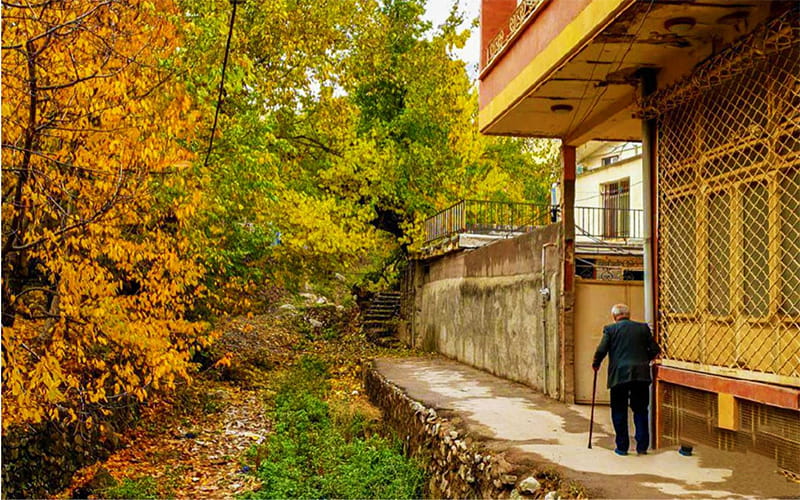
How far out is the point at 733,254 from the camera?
297 inches

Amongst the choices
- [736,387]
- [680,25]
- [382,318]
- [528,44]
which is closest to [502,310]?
Answer: [528,44]

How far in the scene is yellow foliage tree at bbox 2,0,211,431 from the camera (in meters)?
7.19

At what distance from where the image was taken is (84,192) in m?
8.34

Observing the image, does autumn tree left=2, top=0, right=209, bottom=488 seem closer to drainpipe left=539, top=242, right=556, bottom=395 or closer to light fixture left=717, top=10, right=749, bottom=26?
light fixture left=717, top=10, right=749, bottom=26

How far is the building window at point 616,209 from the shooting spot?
79.4 feet

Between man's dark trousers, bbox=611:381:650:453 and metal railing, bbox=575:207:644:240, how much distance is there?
15.7 meters

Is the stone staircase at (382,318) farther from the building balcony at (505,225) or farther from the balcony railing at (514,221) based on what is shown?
the balcony railing at (514,221)

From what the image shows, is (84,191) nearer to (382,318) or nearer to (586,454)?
(586,454)

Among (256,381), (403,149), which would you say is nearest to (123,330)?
(256,381)

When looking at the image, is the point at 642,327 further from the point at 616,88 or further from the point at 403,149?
the point at 403,149

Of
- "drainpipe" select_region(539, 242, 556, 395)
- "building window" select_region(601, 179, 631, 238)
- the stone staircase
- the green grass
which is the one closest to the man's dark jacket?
the green grass

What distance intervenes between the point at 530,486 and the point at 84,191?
5921mm

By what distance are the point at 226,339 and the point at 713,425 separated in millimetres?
20107

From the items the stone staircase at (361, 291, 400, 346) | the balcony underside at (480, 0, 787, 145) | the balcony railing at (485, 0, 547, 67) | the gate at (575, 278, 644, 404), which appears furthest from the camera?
the stone staircase at (361, 291, 400, 346)
